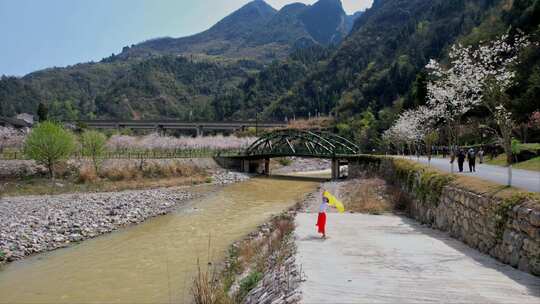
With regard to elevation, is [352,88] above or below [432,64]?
above

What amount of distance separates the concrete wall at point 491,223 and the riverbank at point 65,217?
17428 millimetres

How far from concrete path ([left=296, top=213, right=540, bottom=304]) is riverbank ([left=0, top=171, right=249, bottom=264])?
44.4 ft

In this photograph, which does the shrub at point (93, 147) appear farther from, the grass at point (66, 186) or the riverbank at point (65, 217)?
the riverbank at point (65, 217)

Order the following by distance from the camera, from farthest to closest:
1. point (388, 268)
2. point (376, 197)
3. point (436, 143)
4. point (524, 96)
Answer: point (436, 143)
point (524, 96)
point (376, 197)
point (388, 268)

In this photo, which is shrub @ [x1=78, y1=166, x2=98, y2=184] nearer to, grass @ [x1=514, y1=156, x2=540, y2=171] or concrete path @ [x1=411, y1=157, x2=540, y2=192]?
concrete path @ [x1=411, y1=157, x2=540, y2=192]

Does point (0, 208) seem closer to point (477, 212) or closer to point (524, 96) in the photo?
point (477, 212)

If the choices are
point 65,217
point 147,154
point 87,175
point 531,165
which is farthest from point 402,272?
point 147,154

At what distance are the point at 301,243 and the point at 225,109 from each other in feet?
556

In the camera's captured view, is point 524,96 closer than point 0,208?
No

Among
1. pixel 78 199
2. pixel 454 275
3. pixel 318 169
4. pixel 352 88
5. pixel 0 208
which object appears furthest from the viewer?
pixel 352 88

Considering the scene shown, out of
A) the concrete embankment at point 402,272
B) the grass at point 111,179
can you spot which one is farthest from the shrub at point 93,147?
the concrete embankment at point 402,272

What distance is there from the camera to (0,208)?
89.2 ft

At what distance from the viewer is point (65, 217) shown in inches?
957

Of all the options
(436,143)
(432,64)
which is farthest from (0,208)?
(436,143)
